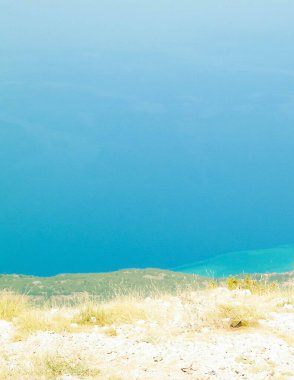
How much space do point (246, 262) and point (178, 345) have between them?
54393 mm

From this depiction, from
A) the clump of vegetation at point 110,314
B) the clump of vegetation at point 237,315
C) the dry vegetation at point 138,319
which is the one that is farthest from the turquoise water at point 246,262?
the clump of vegetation at point 237,315

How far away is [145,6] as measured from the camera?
579 feet

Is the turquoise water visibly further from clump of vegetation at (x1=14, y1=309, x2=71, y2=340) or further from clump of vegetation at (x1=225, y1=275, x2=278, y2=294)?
clump of vegetation at (x1=14, y1=309, x2=71, y2=340)

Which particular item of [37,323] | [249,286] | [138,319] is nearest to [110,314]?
[138,319]

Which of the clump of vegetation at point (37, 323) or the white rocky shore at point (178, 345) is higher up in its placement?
the clump of vegetation at point (37, 323)

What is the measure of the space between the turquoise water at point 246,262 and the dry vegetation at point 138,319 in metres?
48.1

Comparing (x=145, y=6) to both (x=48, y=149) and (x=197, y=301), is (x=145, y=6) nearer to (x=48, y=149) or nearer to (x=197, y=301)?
(x=48, y=149)

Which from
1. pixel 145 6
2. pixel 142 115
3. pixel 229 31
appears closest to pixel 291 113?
pixel 142 115

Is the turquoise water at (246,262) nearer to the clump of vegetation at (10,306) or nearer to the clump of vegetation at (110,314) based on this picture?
the clump of vegetation at (10,306)

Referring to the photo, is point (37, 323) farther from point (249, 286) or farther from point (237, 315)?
point (249, 286)

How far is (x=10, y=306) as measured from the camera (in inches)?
291

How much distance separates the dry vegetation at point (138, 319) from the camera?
17.7 ft

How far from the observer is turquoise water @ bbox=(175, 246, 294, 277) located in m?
56.5

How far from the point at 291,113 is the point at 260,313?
99.8m
